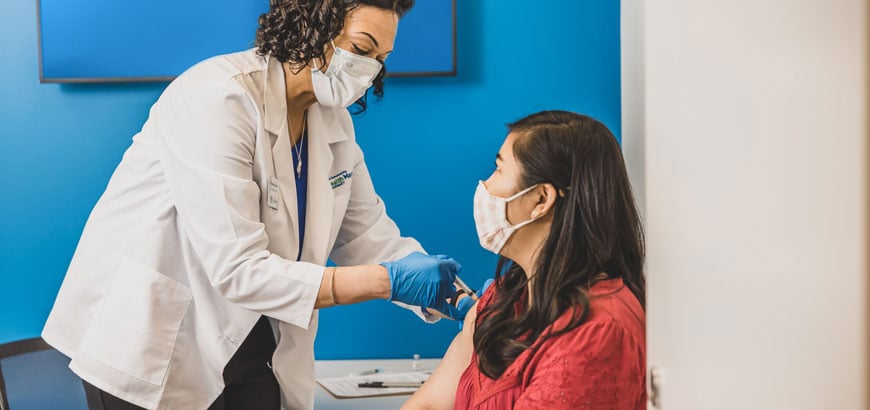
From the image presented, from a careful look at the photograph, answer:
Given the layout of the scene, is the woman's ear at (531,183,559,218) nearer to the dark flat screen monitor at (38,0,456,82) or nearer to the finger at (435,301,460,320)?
the finger at (435,301,460,320)

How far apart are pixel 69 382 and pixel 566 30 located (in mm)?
1710

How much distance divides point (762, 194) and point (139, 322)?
1398 millimetres

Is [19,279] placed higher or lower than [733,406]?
lower

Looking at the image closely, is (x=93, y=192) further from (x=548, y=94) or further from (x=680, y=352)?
(x=680, y=352)

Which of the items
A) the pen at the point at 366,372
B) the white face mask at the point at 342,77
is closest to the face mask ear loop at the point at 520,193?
the white face mask at the point at 342,77

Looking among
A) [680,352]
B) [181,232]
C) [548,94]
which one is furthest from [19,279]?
[680,352]

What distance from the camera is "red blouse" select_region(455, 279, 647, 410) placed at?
1243 mm

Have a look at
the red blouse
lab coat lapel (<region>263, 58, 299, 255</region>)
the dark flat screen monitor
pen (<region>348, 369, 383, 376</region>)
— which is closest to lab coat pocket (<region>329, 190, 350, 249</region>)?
lab coat lapel (<region>263, 58, 299, 255</region>)

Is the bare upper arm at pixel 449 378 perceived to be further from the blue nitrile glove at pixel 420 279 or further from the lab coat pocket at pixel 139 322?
the lab coat pocket at pixel 139 322

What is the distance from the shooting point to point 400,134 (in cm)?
259

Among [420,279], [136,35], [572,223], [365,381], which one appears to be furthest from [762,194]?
[136,35]

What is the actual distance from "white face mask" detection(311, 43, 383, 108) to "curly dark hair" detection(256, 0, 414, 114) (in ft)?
0.12

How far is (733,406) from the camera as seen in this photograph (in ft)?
2.28

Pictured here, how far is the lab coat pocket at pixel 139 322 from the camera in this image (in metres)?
1.71
